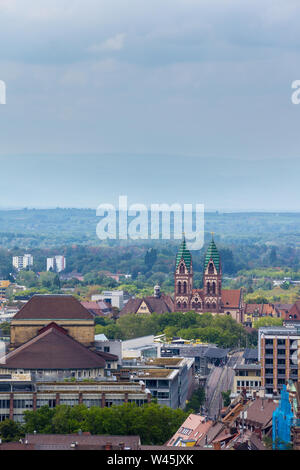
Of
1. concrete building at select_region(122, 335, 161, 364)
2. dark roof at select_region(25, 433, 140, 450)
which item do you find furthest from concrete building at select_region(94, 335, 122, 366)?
dark roof at select_region(25, 433, 140, 450)

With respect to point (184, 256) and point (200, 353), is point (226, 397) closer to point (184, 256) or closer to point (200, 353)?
point (200, 353)

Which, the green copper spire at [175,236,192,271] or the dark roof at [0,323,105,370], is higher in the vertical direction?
the green copper spire at [175,236,192,271]

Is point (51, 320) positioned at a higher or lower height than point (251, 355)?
higher

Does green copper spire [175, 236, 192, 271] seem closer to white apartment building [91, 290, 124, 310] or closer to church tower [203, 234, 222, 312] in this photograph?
church tower [203, 234, 222, 312]

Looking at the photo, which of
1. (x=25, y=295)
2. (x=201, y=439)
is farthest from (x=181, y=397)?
(x=25, y=295)

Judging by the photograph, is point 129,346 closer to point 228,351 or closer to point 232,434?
point 228,351

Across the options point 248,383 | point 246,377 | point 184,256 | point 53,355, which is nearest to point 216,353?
point 246,377
